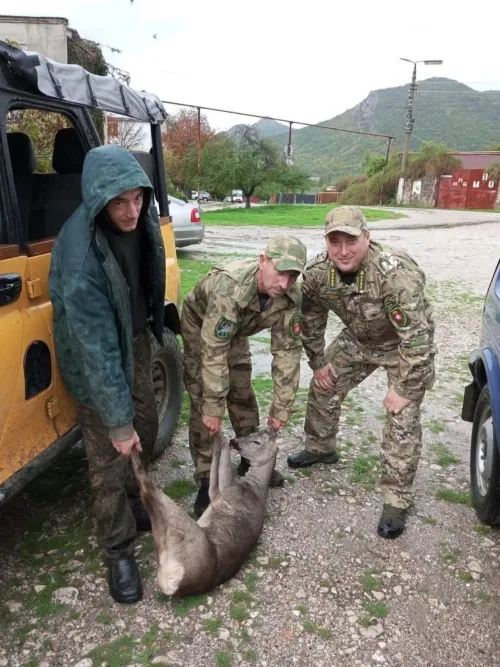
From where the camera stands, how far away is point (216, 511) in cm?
292

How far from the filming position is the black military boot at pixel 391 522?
10.4 feet

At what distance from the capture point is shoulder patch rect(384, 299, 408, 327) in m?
3.06

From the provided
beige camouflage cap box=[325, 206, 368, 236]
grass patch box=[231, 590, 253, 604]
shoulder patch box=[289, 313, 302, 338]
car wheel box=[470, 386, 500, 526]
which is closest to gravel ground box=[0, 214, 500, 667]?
grass patch box=[231, 590, 253, 604]

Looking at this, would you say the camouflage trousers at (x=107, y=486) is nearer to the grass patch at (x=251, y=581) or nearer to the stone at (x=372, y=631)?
the grass patch at (x=251, y=581)

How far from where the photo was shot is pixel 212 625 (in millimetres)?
2537

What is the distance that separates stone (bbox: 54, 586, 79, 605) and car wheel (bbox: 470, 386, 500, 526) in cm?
225

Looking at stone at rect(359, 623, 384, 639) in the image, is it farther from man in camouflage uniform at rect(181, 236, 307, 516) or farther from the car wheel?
man in camouflage uniform at rect(181, 236, 307, 516)

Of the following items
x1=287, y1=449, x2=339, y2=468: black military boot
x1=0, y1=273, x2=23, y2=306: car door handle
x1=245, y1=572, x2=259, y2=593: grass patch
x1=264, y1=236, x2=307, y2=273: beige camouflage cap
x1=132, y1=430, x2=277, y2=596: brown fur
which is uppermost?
x1=264, y1=236, x2=307, y2=273: beige camouflage cap

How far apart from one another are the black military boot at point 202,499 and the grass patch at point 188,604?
0.66 meters

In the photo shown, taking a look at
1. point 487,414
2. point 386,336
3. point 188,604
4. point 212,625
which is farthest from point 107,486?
point 487,414

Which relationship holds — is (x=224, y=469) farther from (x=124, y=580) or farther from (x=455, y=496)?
(x=455, y=496)

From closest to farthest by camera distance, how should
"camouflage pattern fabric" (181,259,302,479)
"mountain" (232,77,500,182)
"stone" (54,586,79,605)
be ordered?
"stone" (54,586,79,605) < "camouflage pattern fabric" (181,259,302,479) < "mountain" (232,77,500,182)

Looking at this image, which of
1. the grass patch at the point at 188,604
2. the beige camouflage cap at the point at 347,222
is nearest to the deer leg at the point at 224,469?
the grass patch at the point at 188,604

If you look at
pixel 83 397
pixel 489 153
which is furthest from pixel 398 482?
pixel 489 153
